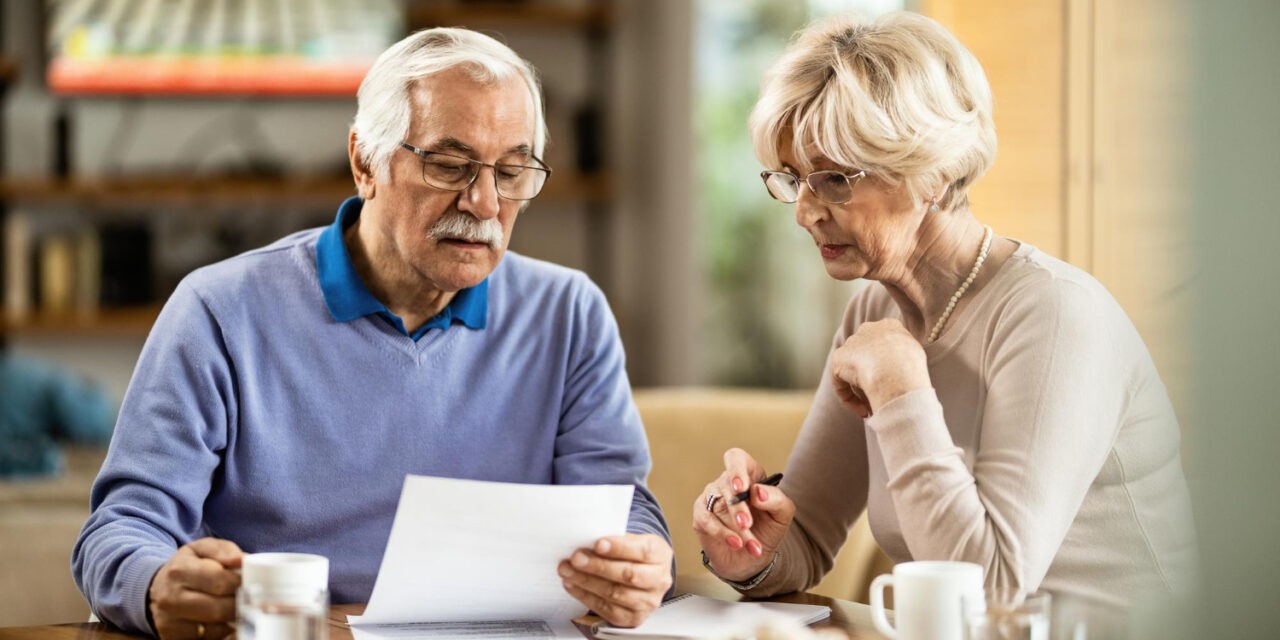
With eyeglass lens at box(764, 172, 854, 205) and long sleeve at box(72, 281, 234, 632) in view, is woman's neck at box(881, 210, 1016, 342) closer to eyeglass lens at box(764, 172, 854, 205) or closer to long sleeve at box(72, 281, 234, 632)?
eyeglass lens at box(764, 172, 854, 205)

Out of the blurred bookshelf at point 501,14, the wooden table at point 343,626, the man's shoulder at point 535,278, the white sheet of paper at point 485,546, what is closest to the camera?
Result: the white sheet of paper at point 485,546

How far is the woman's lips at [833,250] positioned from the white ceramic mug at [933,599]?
0.42 m

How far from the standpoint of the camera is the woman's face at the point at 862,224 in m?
1.32

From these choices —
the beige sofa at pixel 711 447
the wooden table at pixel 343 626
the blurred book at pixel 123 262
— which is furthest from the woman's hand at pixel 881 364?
the blurred book at pixel 123 262

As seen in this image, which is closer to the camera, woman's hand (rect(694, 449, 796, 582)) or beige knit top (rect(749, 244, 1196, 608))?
beige knit top (rect(749, 244, 1196, 608))

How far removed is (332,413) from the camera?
152 cm

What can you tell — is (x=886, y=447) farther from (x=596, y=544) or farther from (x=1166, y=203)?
(x=1166, y=203)

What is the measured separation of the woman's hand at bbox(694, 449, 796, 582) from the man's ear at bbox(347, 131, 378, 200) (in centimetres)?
55

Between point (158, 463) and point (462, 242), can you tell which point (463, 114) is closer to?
point (462, 242)

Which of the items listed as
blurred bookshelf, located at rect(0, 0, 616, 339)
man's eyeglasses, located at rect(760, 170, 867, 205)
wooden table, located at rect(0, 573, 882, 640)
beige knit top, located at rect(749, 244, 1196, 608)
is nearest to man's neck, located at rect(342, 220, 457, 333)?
wooden table, located at rect(0, 573, 882, 640)

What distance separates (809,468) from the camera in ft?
4.99

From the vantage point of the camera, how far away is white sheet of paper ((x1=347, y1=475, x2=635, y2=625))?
3.63 feet

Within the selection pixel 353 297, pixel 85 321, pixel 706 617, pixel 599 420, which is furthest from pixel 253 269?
pixel 85 321

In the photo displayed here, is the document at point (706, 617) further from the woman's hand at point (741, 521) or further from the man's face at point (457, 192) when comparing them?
the man's face at point (457, 192)
